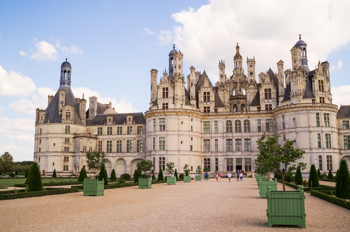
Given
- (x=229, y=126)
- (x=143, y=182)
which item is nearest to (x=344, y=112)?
(x=229, y=126)

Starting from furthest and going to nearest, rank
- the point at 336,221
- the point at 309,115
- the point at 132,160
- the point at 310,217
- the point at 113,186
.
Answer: the point at 132,160 → the point at 309,115 → the point at 113,186 → the point at 310,217 → the point at 336,221

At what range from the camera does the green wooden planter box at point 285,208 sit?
1261 centimetres

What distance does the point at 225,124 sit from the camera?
212 ft

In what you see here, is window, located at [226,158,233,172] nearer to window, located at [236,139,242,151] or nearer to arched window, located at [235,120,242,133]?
window, located at [236,139,242,151]

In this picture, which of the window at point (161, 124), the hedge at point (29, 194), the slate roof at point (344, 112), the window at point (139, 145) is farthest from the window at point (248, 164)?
the hedge at point (29, 194)

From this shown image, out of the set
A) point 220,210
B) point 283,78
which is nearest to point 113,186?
point 220,210

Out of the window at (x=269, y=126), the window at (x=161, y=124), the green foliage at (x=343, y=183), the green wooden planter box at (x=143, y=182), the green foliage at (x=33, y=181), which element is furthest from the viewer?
the window at (x=269, y=126)

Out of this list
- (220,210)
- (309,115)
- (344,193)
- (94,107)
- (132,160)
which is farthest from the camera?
(94,107)

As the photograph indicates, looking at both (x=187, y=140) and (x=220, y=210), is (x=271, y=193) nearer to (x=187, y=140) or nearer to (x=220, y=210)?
(x=220, y=210)

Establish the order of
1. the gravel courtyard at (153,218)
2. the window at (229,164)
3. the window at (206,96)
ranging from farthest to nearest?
the window at (206,96) < the window at (229,164) < the gravel courtyard at (153,218)

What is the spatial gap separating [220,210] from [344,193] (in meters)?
9.24

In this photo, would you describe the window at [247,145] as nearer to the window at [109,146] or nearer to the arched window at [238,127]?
the arched window at [238,127]

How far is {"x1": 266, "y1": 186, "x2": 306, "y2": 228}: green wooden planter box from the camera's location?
41.4 feet

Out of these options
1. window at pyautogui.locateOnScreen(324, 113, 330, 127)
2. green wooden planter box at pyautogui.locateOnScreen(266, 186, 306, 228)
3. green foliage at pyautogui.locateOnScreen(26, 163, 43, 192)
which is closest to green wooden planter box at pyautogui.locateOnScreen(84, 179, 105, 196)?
green foliage at pyautogui.locateOnScreen(26, 163, 43, 192)
